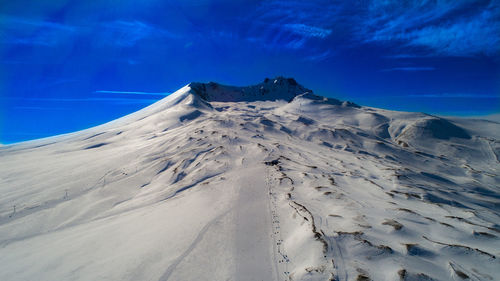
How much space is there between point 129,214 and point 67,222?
8.66 feet

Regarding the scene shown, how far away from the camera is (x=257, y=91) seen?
8475cm

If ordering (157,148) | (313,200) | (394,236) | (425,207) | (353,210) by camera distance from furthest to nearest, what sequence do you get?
1. (157,148)
2. (425,207)
3. (313,200)
4. (353,210)
5. (394,236)

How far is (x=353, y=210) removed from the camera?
25.4 feet

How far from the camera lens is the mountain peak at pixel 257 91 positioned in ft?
248

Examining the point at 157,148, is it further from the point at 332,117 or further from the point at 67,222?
the point at 332,117

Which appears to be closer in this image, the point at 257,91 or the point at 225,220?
the point at 225,220

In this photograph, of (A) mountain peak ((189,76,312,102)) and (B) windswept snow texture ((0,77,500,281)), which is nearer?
(B) windswept snow texture ((0,77,500,281))

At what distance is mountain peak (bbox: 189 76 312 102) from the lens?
75625 mm

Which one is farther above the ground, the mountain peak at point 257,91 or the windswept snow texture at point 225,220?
the mountain peak at point 257,91

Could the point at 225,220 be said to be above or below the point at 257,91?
below

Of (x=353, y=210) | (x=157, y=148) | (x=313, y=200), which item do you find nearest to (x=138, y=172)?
(x=157, y=148)

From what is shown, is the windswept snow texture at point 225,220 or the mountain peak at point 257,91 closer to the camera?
the windswept snow texture at point 225,220

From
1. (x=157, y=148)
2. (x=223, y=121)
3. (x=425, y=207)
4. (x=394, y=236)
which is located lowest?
(x=425, y=207)

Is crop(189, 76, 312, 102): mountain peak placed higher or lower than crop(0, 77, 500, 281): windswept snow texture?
higher
